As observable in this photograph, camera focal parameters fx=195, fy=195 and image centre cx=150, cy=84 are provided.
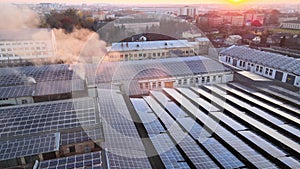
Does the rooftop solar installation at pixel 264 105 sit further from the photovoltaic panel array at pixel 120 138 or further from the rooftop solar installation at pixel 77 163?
the rooftop solar installation at pixel 77 163

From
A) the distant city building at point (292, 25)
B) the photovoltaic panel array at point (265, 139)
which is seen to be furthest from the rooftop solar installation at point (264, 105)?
the distant city building at point (292, 25)

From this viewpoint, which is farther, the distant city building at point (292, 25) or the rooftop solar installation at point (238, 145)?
the distant city building at point (292, 25)

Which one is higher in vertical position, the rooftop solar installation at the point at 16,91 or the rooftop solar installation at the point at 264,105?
the rooftop solar installation at the point at 16,91

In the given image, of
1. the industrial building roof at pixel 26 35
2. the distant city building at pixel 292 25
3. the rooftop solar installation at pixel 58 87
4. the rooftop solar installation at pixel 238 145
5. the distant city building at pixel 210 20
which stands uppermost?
the distant city building at pixel 210 20

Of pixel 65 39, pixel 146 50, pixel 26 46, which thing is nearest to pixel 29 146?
pixel 146 50

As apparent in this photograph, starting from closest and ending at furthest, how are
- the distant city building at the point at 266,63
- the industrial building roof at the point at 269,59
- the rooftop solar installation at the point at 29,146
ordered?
the rooftop solar installation at the point at 29,146 < the distant city building at the point at 266,63 < the industrial building roof at the point at 269,59

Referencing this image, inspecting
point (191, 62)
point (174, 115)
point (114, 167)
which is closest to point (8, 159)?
point (114, 167)

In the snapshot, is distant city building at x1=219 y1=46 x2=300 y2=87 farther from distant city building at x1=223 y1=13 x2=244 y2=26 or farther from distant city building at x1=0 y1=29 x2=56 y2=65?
distant city building at x1=223 y1=13 x2=244 y2=26
